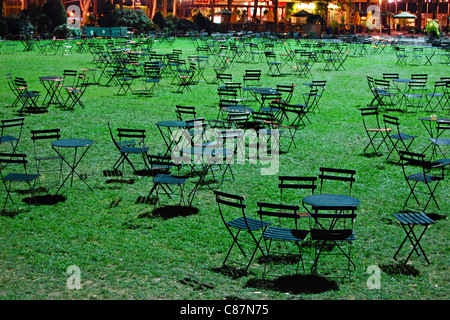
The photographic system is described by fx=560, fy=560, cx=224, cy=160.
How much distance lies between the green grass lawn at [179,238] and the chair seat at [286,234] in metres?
0.48

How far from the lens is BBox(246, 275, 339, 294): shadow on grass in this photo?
6410 millimetres

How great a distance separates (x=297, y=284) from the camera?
655 centimetres

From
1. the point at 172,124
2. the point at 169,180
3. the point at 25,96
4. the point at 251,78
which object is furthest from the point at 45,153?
the point at 251,78

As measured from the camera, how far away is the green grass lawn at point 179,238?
251 inches

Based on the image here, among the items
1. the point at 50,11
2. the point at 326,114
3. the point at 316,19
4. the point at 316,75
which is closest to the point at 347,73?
the point at 316,75

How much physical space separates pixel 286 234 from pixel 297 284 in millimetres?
651

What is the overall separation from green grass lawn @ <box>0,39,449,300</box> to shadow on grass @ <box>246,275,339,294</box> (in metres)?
0.02

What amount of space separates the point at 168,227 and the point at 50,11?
3813 cm

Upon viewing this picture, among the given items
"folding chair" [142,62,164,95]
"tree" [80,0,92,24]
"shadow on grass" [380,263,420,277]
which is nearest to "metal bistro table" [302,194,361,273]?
"shadow on grass" [380,263,420,277]

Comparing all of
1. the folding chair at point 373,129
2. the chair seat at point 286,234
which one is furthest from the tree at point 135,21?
the chair seat at point 286,234

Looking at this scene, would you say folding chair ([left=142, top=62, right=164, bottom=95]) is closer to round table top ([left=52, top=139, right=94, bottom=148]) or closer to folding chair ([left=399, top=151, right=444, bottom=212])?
round table top ([left=52, top=139, right=94, bottom=148])
